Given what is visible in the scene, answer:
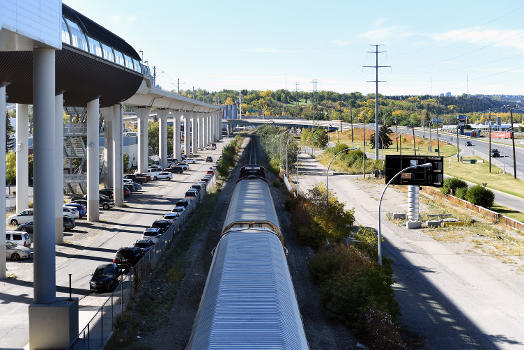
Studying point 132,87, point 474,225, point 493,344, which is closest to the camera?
point 493,344

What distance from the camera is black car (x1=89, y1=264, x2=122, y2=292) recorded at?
84.2 feet

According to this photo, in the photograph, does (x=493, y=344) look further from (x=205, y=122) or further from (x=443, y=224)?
(x=205, y=122)

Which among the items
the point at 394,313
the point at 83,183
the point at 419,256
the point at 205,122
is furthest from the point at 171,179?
the point at 205,122

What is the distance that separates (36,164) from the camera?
59.7ft

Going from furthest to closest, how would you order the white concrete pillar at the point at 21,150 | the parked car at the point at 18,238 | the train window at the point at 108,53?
the white concrete pillar at the point at 21,150 < the train window at the point at 108,53 < the parked car at the point at 18,238

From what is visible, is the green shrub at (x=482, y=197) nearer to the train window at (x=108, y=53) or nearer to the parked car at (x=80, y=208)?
the train window at (x=108, y=53)

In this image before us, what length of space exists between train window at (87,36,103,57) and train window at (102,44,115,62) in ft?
2.78

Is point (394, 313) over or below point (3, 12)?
below

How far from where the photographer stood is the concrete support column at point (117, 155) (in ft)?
169

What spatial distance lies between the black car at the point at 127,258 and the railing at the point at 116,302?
1.12 meters

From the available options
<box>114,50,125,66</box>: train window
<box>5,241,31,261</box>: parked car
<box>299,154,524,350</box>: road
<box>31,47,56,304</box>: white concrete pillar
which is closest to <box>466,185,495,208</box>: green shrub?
<box>299,154,524,350</box>: road

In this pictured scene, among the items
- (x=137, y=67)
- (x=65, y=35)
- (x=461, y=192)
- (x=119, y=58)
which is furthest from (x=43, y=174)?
(x=461, y=192)

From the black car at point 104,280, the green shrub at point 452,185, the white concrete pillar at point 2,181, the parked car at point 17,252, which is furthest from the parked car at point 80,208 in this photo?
the green shrub at point 452,185

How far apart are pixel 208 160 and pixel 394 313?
82.5 metres
